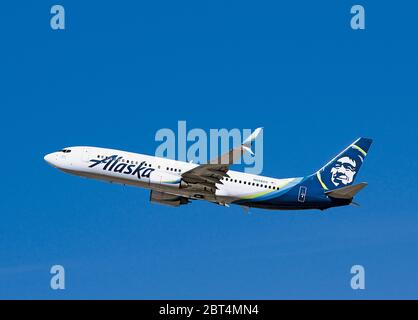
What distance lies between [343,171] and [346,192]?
601 cm

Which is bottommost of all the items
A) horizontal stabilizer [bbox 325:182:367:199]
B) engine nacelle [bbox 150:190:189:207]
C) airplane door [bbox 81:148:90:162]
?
horizontal stabilizer [bbox 325:182:367:199]

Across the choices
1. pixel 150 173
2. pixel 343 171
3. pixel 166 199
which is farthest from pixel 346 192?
pixel 150 173

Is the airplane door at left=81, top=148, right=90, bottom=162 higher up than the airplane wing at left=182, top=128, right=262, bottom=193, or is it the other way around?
the airplane door at left=81, top=148, right=90, bottom=162

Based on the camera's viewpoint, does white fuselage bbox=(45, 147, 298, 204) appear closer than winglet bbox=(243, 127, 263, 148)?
No

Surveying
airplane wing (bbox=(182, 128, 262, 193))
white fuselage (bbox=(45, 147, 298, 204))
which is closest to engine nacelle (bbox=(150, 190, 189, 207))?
white fuselage (bbox=(45, 147, 298, 204))

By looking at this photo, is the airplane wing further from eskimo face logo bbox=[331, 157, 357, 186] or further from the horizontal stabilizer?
eskimo face logo bbox=[331, 157, 357, 186]

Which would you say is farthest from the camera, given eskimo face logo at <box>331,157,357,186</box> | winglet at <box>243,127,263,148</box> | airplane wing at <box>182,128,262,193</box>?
eskimo face logo at <box>331,157,357,186</box>

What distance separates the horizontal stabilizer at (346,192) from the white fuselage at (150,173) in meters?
4.83

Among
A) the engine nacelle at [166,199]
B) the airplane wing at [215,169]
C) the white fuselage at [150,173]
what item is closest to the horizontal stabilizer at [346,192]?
the white fuselage at [150,173]

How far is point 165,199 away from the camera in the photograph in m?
108

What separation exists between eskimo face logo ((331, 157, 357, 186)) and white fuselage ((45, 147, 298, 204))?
5.28 meters

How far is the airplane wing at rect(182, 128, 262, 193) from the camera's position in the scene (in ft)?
324
